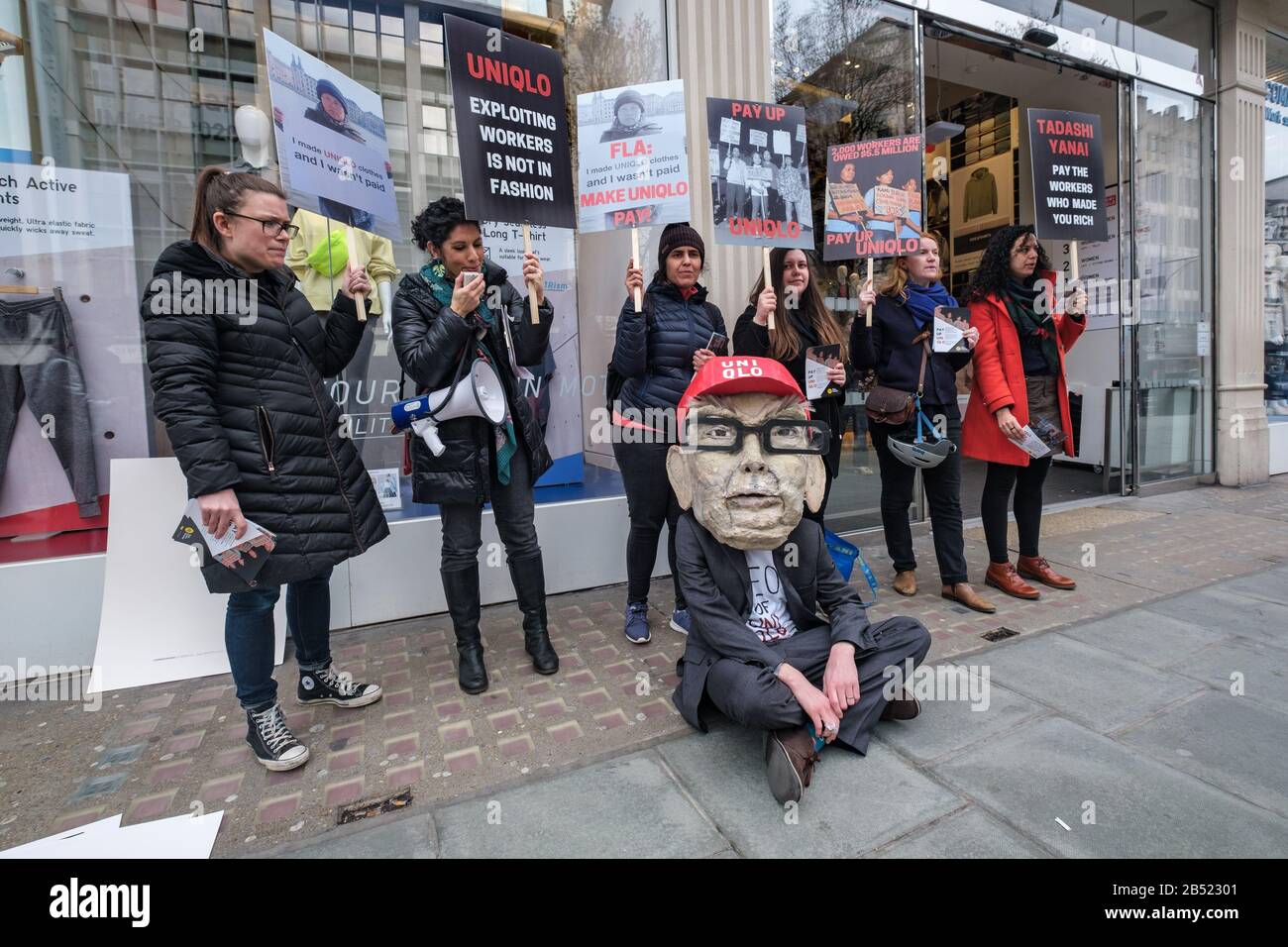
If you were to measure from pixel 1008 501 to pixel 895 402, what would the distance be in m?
1.09

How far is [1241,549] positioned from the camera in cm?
499

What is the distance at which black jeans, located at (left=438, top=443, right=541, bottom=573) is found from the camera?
3020 mm

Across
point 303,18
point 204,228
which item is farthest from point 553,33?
point 204,228

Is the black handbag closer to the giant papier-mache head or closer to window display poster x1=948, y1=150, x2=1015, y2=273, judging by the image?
the giant papier-mache head

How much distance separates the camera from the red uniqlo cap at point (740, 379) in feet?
7.86

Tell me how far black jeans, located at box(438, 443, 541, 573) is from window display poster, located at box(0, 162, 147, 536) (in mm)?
2133

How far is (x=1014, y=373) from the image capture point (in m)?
4.00

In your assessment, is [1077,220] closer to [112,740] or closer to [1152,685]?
[1152,685]

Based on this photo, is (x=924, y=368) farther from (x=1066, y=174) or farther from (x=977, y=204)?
(x=977, y=204)

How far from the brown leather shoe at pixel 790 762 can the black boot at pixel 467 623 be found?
141 centimetres

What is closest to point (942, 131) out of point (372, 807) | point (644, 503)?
point (644, 503)

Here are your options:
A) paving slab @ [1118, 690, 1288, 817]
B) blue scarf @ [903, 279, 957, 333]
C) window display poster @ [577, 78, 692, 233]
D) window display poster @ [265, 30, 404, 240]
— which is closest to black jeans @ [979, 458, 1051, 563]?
blue scarf @ [903, 279, 957, 333]

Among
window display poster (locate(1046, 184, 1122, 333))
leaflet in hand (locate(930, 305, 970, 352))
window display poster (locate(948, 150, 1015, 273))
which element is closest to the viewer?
leaflet in hand (locate(930, 305, 970, 352))

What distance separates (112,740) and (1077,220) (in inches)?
232
